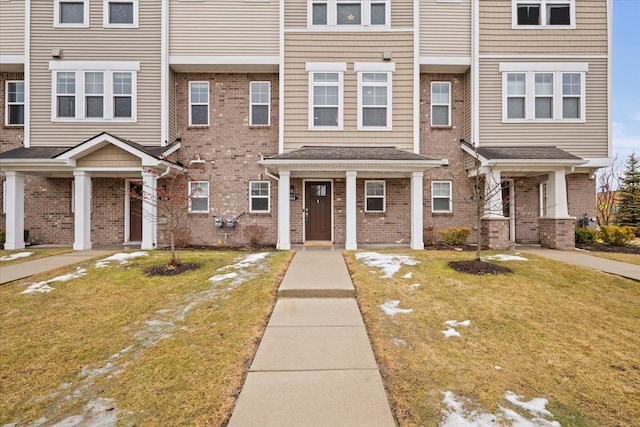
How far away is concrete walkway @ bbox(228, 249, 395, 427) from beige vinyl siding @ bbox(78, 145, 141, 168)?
819cm

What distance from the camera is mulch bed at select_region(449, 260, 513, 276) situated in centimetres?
713

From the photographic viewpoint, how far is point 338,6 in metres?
11.8

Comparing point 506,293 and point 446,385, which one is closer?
point 446,385

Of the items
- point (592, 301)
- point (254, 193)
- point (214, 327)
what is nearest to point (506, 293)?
point (592, 301)

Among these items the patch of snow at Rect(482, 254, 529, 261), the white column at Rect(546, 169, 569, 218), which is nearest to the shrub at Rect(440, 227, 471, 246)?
the patch of snow at Rect(482, 254, 529, 261)

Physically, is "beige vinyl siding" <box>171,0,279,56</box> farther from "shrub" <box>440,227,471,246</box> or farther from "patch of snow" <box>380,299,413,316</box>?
"patch of snow" <box>380,299,413,316</box>

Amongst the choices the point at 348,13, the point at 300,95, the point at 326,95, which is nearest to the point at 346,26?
the point at 348,13

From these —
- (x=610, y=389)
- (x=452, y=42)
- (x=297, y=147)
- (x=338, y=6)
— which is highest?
(x=338, y=6)

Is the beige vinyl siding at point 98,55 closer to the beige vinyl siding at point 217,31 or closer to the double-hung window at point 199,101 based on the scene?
the beige vinyl siding at point 217,31

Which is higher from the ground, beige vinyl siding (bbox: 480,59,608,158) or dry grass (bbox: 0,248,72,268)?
beige vinyl siding (bbox: 480,59,608,158)

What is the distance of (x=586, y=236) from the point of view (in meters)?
11.5

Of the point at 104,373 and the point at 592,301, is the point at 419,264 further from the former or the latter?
the point at 104,373

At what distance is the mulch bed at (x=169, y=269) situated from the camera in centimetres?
728

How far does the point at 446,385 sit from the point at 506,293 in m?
3.47
